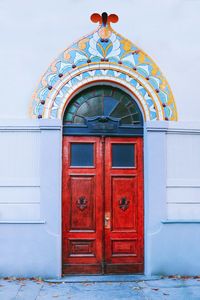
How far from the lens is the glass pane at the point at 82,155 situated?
293 inches

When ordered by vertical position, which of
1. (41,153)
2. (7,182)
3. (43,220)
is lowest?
(43,220)

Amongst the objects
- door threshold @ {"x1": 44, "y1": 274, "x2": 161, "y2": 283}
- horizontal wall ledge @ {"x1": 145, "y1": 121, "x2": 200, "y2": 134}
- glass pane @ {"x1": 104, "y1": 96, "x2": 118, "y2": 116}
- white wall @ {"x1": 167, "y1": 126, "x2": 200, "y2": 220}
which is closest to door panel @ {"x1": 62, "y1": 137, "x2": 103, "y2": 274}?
door threshold @ {"x1": 44, "y1": 274, "x2": 161, "y2": 283}

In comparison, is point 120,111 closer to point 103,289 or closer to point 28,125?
point 28,125

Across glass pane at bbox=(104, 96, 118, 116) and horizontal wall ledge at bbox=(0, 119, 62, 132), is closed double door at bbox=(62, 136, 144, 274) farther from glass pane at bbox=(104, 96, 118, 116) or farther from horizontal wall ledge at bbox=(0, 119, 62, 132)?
glass pane at bbox=(104, 96, 118, 116)

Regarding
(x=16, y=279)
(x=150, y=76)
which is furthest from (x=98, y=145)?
(x=16, y=279)

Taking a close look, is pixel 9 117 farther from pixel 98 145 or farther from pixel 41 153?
pixel 98 145

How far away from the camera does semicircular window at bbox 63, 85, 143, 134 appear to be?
7469 mm

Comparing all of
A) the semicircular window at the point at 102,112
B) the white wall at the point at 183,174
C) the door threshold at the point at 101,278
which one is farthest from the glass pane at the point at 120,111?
the door threshold at the point at 101,278

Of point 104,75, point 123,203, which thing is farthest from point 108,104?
point 123,203

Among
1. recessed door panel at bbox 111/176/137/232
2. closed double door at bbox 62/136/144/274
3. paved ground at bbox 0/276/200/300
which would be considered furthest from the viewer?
recessed door panel at bbox 111/176/137/232

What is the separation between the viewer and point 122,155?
24.7 feet

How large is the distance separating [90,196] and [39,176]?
3.45 ft

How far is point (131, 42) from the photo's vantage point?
7.58 m

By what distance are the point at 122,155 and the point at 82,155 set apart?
79 cm
